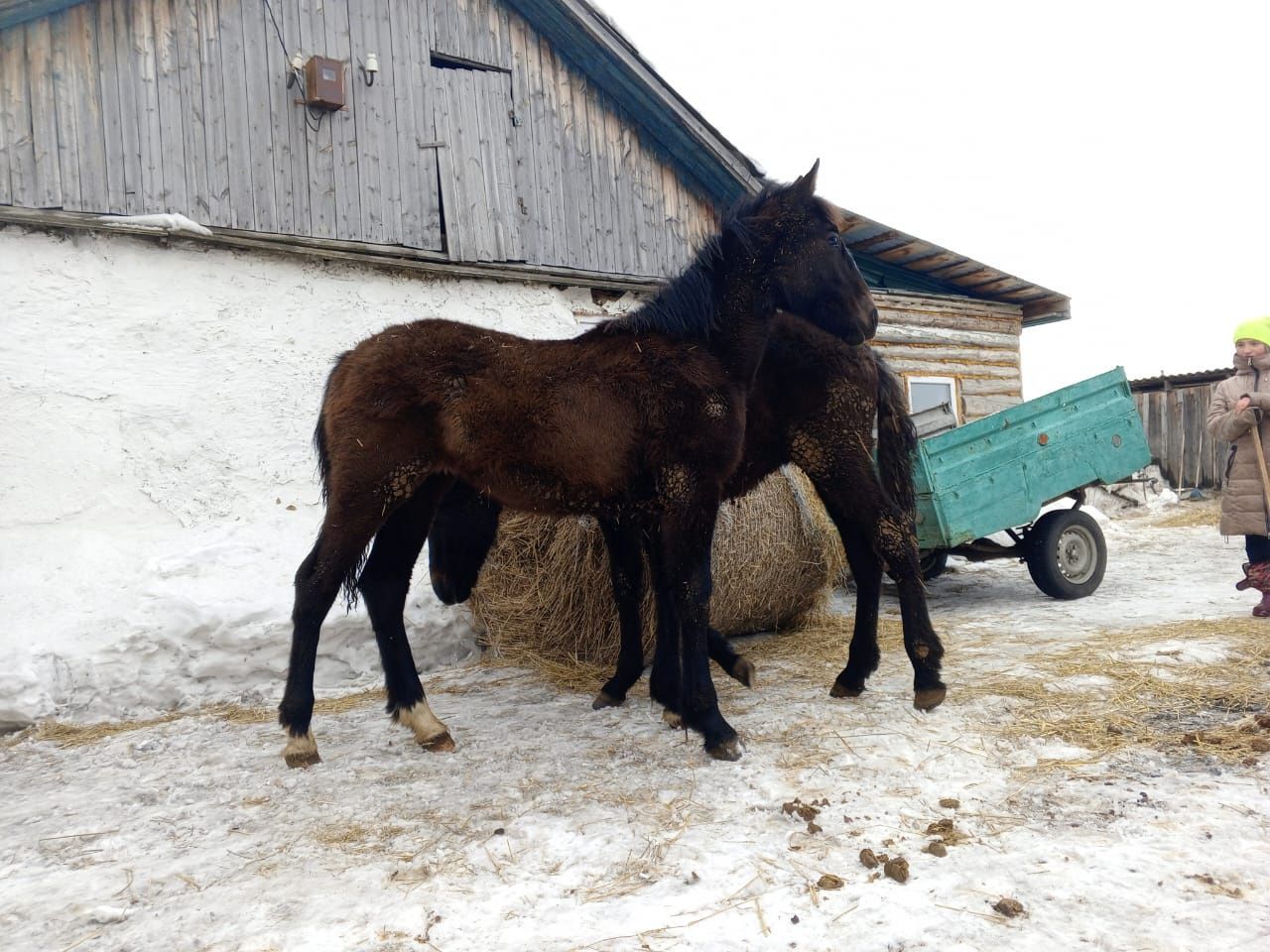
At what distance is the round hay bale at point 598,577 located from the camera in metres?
5.16

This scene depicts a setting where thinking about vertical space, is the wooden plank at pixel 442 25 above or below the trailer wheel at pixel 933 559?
above

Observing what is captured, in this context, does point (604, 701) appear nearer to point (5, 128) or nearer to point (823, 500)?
point (823, 500)

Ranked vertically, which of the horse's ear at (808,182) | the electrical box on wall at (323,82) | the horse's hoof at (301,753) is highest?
the electrical box on wall at (323,82)

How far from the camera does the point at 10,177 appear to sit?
4.88 metres

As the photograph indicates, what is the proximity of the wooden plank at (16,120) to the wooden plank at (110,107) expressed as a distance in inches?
15.6

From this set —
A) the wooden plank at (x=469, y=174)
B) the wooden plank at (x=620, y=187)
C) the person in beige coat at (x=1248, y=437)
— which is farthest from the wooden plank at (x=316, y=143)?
the person in beige coat at (x=1248, y=437)

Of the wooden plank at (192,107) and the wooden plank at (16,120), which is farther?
the wooden plank at (192,107)

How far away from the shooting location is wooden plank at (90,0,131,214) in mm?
5250

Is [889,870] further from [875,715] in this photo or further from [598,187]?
[598,187]

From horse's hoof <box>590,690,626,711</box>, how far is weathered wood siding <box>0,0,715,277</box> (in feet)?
12.8

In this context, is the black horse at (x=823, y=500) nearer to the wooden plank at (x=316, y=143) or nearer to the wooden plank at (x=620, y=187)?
the wooden plank at (x=316, y=143)

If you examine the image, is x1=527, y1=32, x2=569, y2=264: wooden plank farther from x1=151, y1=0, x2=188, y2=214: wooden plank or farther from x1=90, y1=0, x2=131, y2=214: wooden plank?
x1=90, y1=0, x2=131, y2=214: wooden plank

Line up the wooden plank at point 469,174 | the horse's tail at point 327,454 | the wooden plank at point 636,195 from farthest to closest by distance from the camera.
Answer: the wooden plank at point 636,195
the wooden plank at point 469,174
the horse's tail at point 327,454

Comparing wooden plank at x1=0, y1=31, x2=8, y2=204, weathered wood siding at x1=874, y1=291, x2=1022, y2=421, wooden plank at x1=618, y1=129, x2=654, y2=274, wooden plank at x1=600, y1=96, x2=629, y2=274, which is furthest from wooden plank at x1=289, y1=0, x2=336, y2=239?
weathered wood siding at x1=874, y1=291, x2=1022, y2=421
